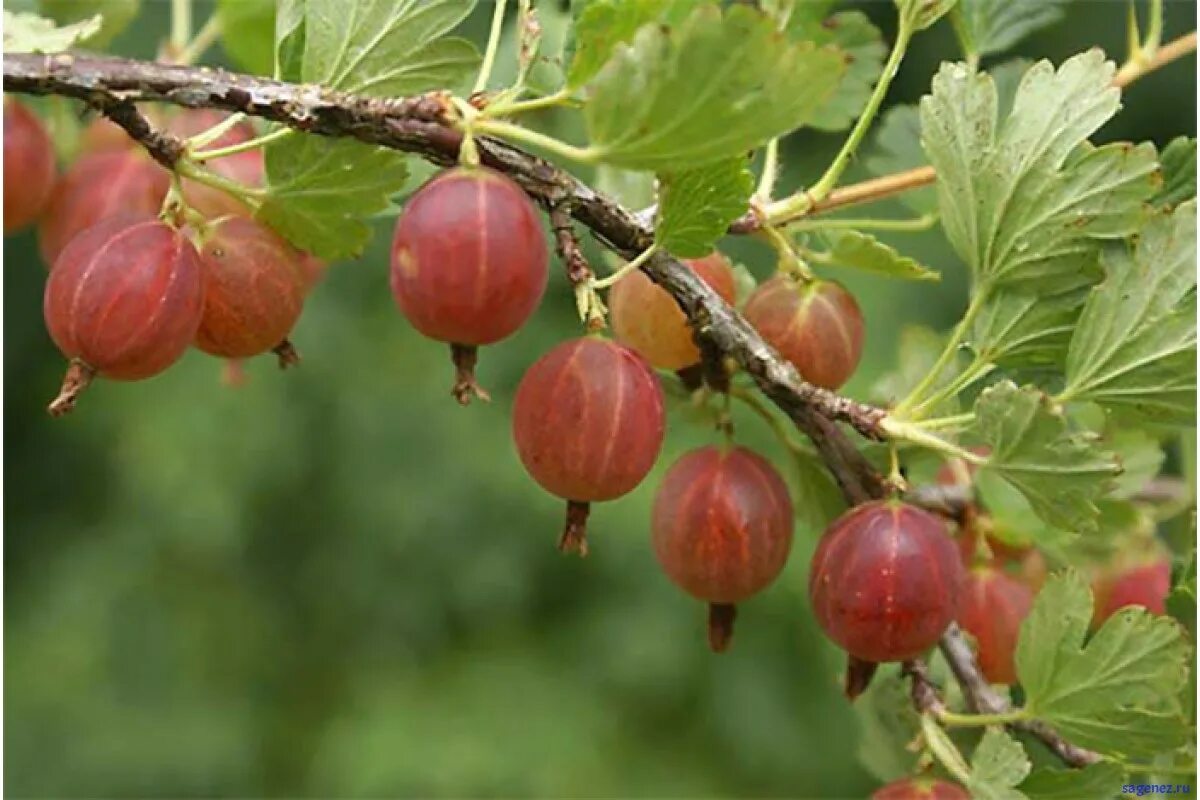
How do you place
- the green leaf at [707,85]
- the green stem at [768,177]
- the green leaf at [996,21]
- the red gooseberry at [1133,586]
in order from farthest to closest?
1. the red gooseberry at [1133,586]
2. the green leaf at [996,21]
3. the green stem at [768,177]
4. the green leaf at [707,85]

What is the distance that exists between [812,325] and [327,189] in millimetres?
228

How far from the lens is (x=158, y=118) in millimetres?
935

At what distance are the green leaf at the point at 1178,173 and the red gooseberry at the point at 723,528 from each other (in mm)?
220

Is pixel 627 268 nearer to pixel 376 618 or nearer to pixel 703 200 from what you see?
pixel 703 200

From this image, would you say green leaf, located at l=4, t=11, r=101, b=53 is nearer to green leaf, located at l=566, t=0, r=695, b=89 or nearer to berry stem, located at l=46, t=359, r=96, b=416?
berry stem, located at l=46, t=359, r=96, b=416

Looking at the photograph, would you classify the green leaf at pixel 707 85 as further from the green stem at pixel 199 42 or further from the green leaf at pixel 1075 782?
the green stem at pixel 199 42

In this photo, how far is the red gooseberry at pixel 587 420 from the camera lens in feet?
2.00

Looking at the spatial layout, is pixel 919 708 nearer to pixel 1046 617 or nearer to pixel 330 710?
pixel 1046 617

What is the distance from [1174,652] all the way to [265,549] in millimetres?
2697

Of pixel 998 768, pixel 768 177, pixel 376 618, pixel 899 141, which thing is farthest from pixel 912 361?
pixel 376 618

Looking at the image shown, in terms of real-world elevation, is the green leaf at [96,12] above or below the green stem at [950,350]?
above

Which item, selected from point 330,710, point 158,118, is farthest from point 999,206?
point 330,710

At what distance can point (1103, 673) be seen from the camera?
697 millimetres

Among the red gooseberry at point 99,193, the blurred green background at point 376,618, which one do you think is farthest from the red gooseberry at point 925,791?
the blurred green background at point 376,618
